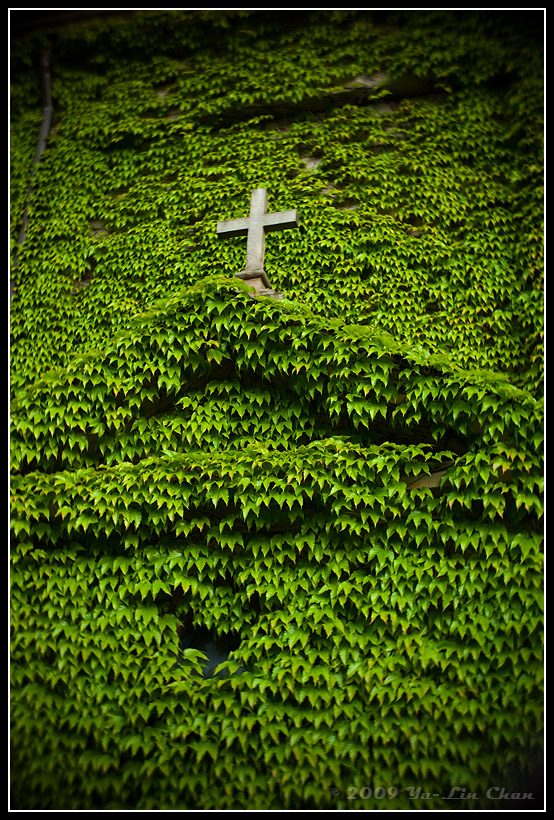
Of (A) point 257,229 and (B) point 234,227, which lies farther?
(B) point 234,227

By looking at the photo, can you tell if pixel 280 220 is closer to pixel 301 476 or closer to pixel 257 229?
pixel 257 229

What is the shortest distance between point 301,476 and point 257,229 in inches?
90.4

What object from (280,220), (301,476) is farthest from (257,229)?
(301,476)

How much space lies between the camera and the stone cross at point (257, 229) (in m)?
5.01

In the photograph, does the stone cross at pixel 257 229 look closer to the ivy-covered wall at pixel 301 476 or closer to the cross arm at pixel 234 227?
the cross arm at pixel 234 227

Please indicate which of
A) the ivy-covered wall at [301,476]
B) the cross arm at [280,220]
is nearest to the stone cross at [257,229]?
the cross arm at [280,220]

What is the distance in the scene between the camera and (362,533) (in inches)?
160

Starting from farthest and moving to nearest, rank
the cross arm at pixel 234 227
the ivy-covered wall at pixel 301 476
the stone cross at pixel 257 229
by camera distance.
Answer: the cross arm at pixel 234 227, the stone cross at pixel 257 229, the ivy-covered wall at pixel 301 476

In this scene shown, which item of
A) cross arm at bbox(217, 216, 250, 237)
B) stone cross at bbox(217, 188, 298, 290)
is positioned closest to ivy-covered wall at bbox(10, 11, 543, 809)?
stone cross at bbox(217, 188, 298, 290)

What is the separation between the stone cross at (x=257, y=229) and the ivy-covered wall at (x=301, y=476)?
0.39 meters

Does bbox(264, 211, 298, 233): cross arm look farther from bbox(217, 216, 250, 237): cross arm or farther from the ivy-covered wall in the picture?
the ivy-covered wall

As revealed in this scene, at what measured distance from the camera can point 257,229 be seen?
16.8ft

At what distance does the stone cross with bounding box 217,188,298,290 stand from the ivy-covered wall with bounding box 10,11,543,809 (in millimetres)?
392

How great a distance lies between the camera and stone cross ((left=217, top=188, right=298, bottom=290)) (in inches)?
197
